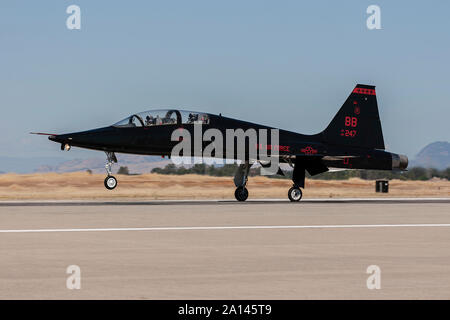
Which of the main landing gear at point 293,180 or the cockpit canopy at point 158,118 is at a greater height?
the cockpit canopy at point 158,118

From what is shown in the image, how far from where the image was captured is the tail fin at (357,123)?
36.5 meters

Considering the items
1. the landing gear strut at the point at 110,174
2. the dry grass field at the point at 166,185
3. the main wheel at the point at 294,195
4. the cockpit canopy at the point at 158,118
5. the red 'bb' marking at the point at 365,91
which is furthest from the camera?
the dry grass field at the point at 166,185

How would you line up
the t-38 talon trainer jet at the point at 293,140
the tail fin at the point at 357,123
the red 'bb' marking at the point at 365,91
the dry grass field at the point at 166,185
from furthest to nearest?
the dry grass field at the point at 166,185 < the red 'bb' marking at the point at 365,91 < the tail fin at the point at 357,123 < the t-38 talon trainer jet at the point at 293,140

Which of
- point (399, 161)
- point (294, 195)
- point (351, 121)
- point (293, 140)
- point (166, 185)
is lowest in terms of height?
point (166, 185)

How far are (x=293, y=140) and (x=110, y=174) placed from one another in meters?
9.53

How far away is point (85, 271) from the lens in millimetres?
10836

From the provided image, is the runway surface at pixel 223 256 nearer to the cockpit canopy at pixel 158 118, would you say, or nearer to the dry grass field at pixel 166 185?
the cockpit canopy at pixel 158 118

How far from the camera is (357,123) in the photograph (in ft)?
120

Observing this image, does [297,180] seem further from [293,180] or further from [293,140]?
[293,140]

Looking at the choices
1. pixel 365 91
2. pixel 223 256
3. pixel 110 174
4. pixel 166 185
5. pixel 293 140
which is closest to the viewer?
pixel 223 256

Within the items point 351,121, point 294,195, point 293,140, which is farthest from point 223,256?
point 351,121

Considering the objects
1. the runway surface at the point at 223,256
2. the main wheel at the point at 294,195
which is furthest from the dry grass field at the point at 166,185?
the runway surface at the point at 223,256
